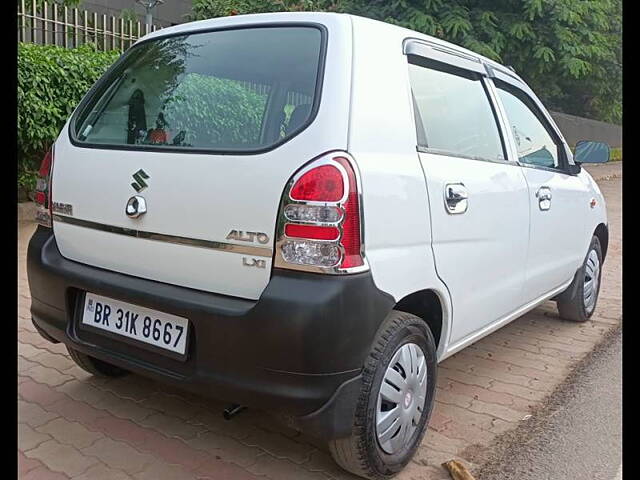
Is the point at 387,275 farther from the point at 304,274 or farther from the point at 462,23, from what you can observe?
the point at 462,23

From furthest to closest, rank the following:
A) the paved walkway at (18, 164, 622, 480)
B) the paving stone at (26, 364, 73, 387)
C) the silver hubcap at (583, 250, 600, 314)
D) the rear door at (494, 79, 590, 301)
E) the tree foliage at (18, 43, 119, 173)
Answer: the tree foliage at (18, 43, 119, 173)
the silver hubcap at (583, 250, 600, 314)
the rear door at (494, 79, 590, 301)
the paving stone at (26, 364, 73, 387)
the paved walkway at (18, 164, 622, 480)

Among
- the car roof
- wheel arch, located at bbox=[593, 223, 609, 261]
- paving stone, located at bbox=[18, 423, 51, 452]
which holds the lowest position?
paving stone, located at bbox=[18, 423, 51, 452]

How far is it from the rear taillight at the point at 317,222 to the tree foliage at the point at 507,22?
325 inches

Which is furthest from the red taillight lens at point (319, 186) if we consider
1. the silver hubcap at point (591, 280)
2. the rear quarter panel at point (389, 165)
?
the silver hubcap at point (591, 280)

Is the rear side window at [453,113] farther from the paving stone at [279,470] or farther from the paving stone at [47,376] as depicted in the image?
the paving stone at [47,376]

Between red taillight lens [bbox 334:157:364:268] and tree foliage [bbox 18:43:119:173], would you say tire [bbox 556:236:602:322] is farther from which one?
tree foliage [bbox 18:43:119:173]

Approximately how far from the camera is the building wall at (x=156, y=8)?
518 inches

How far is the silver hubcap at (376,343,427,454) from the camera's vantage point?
2.28 metres

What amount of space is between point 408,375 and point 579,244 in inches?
92.9

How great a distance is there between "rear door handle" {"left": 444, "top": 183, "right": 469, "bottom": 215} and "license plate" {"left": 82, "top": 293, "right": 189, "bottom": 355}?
118 centimetres

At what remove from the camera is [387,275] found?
7.10 feet

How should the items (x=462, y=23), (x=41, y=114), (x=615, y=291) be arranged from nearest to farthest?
1. (x=615, y=291)
2. (x=41, y=114)
3. (x=462, y=23)

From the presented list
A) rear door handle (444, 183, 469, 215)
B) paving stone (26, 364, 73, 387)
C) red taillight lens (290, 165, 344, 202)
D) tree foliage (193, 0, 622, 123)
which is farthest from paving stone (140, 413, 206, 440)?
tree foliage (193, 0, 622, 123)
